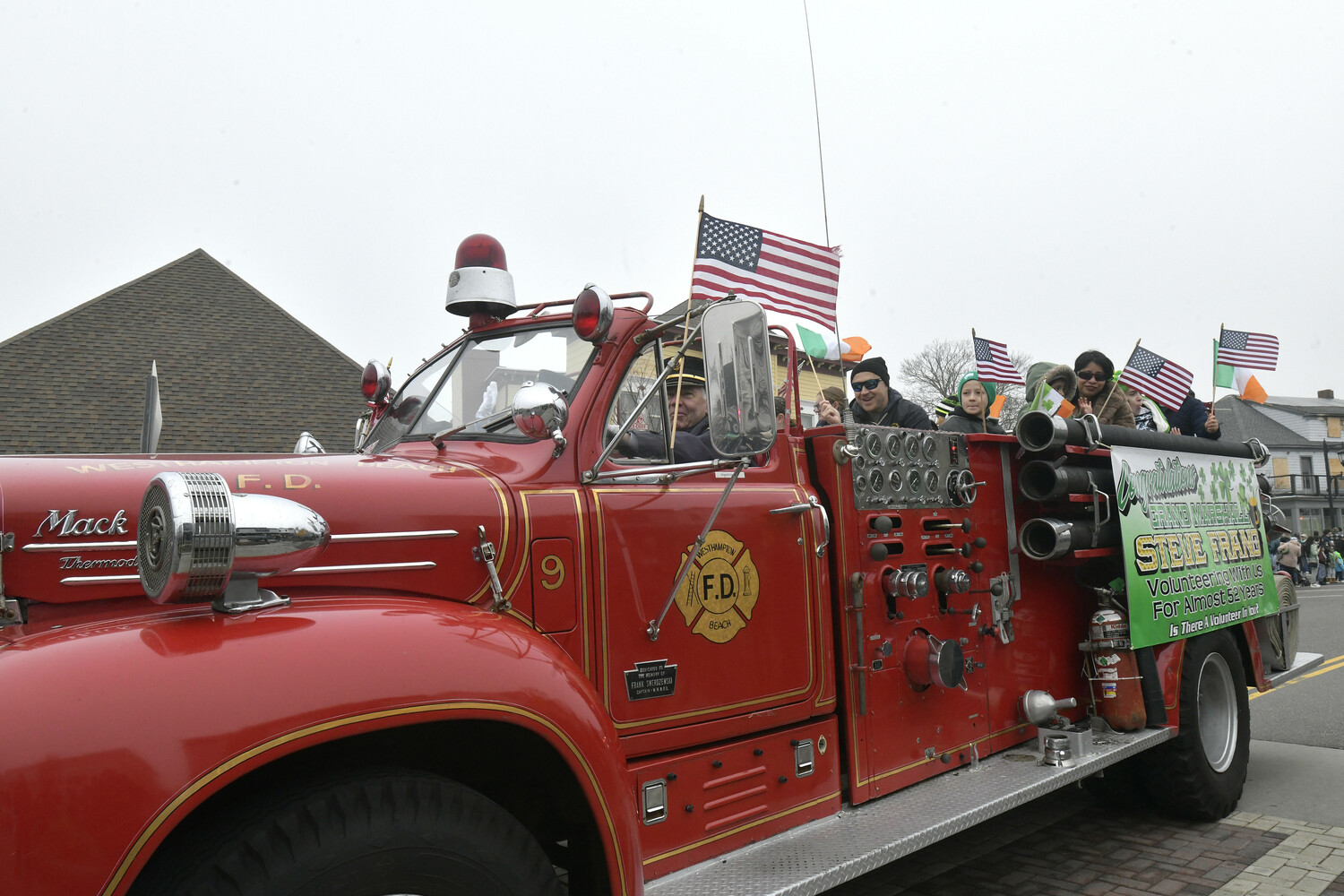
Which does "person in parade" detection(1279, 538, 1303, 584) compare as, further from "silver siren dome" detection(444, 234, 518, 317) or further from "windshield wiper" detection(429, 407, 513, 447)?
"windshield wiper" detection(429, 407, 513, 447)

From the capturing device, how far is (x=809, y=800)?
337 cm

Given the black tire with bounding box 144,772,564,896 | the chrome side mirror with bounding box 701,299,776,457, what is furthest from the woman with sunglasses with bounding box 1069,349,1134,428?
the black tire with bounding box 144,772,564,896

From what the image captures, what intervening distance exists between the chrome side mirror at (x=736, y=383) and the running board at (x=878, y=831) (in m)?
1.28

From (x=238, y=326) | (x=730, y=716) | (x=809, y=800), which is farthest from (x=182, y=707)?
(x=238, y=326)

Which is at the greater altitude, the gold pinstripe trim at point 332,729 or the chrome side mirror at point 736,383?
the chrome side mirror at point 736,383

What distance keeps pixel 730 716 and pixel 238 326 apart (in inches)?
848

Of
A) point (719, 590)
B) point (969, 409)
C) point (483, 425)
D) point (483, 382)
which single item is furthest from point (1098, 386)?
point (483, 425)

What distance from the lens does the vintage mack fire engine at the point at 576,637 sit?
1898 mm

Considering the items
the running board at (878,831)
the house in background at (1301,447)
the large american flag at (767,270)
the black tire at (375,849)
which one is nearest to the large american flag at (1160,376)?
the running board at (878,831)

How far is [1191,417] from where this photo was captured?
7445 millimetres

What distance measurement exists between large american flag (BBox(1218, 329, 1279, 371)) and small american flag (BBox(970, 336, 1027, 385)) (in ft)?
7.35

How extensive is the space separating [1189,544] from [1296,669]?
1753 mm

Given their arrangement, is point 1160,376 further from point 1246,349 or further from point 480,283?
point 480,283

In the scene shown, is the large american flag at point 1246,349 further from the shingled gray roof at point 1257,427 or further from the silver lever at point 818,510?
the shingled gray roof at point 1257,427
